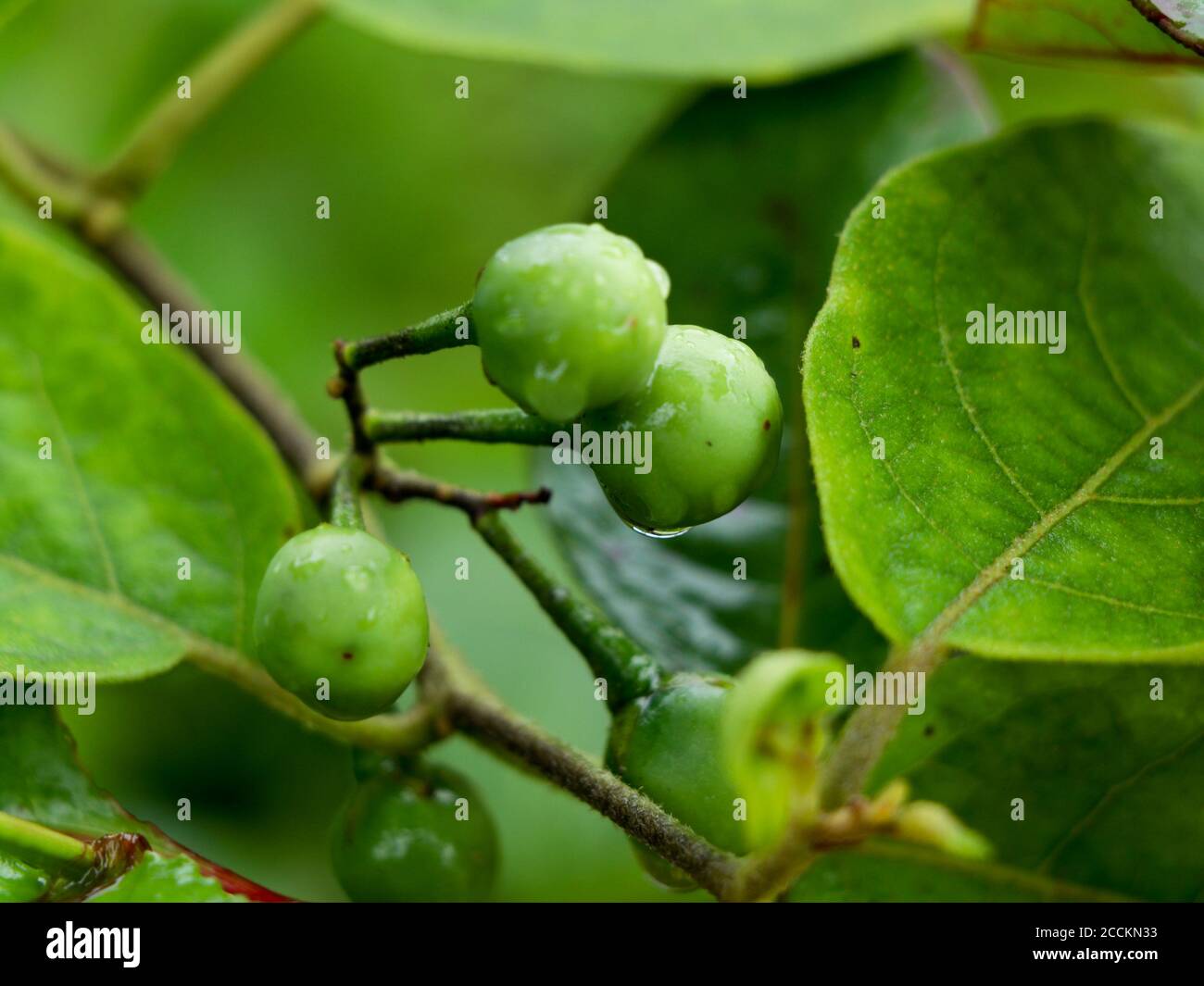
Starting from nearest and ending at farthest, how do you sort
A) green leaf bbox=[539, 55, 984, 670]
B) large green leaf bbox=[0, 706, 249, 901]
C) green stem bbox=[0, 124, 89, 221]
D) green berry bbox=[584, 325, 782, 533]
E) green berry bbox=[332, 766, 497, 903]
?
green berry bbox=[584, 325, 782, 533] → large green leaf bbox=[0, 706, 249, 901] → green berry bbox=[332, 766, 497, 903] → green leaf bbox=[539, 55, 984, 670] → green stem bbox=[0, 124, 89, 221]

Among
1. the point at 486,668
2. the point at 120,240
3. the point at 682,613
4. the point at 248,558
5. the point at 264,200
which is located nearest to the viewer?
the point at 248,558

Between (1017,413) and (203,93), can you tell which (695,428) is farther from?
(203,93)

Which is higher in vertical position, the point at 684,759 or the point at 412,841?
the point at 684,759

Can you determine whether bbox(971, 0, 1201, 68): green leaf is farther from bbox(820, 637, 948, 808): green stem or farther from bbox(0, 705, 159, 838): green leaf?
bbox(0, 705, 159, 838): green leaf

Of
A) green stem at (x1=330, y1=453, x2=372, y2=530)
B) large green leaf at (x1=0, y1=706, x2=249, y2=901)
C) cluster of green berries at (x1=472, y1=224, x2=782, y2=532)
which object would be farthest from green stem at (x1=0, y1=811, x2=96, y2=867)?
cluster of green berries at (x1=472, y1=224, x2=782, y2=532)

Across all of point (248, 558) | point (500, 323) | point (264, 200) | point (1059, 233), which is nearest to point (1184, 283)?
point (1059, 233)

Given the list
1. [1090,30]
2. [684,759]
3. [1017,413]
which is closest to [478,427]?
[684,759]
